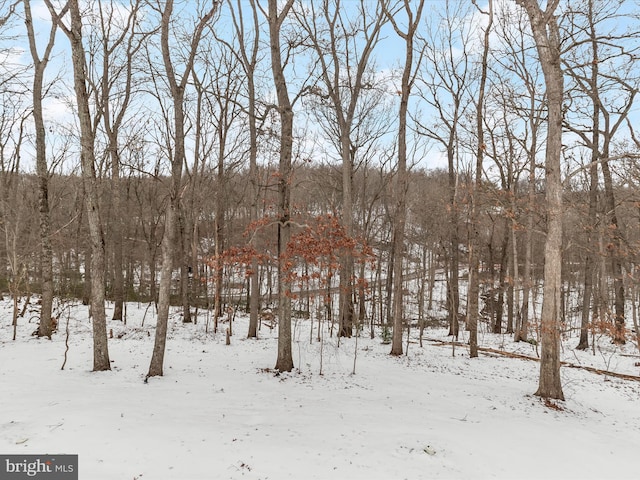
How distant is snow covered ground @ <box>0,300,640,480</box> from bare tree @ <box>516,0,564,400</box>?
0.95 m

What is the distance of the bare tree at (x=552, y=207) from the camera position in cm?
745

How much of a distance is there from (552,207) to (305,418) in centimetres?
632

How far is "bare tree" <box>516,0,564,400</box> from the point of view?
745 cm

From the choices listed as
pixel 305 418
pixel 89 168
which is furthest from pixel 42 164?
pixel 305 418

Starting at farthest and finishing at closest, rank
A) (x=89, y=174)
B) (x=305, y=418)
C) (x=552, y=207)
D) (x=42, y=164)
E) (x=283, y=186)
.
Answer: (x=42, y=164), (x=283, y=186), (x=89, y=174), (x=552, y=207), (x=305, y=418)

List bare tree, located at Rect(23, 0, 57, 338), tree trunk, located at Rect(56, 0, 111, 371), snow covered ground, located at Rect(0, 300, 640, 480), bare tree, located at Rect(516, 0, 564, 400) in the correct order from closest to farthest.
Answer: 1. snow covered ground, located at Rect(0, 300, 640, 480)
2. bare tree, located at Rect(516, 0, 564, 400)
3. tree trunk, located at Rect(56, 0, 111, 371)
4. bare tree, located at Rect(23, 0, 57, 338)

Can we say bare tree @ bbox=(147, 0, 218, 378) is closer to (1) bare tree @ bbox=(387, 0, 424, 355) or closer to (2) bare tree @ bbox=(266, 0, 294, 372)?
(2) bare tree @ bbox=(266, 0, 294, 372)

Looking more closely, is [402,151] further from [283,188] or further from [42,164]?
[42,164]

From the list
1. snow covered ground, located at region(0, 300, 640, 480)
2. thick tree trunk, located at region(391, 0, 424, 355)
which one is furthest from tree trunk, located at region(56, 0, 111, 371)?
thick tree trunk, located at region(391, 0, 424, 355)

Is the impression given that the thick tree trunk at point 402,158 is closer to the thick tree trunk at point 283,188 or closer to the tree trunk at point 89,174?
the thick tree trunk at point 283,188

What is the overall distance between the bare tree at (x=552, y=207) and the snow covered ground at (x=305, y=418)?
95cm

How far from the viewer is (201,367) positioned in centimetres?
917

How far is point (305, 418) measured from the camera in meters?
6.06

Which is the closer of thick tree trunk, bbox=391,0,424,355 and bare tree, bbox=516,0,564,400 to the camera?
bare tree, bbox=516,0,564,400
